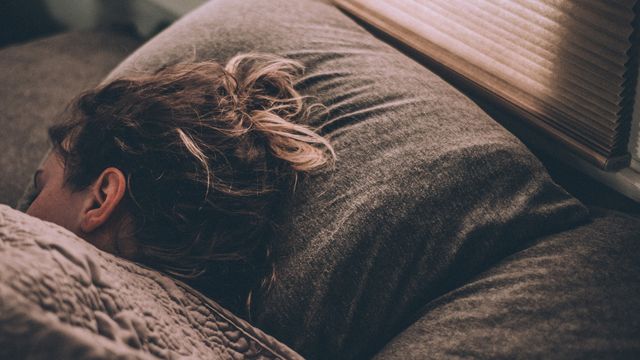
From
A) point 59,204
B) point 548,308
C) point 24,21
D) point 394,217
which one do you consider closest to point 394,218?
point 394,217

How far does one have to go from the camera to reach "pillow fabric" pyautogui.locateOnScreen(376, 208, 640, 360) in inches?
20.5

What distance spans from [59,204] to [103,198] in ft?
0.23

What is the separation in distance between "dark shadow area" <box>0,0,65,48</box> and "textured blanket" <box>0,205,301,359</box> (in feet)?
5.11

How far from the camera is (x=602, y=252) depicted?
0.60 m

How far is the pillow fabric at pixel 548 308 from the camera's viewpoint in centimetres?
52

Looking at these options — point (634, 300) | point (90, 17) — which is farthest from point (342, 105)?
point (90, 17)

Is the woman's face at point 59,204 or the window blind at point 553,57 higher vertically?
the window blind at point 553,57

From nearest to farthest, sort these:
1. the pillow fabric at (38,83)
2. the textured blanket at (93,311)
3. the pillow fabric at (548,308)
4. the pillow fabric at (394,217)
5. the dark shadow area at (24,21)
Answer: the textured blanket at (93,311), the pillow fabric at (548,308), the pillow fabric at (394,217), the pillow fabric at (38,83), the dark shadow area at (24,21)

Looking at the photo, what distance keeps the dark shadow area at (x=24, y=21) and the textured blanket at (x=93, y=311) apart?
156 centimetres

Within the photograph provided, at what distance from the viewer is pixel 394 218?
2.09 ft

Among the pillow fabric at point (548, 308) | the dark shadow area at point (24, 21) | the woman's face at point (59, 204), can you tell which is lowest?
the pillow fabric at point (548, 308)

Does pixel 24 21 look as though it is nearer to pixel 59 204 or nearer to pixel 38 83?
pixel 38 83

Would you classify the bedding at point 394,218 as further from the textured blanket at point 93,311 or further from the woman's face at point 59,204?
the woman's face at point 59,204

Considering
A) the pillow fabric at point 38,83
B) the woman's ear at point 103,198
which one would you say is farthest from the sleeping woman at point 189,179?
the pillow fabric at point 38,83
